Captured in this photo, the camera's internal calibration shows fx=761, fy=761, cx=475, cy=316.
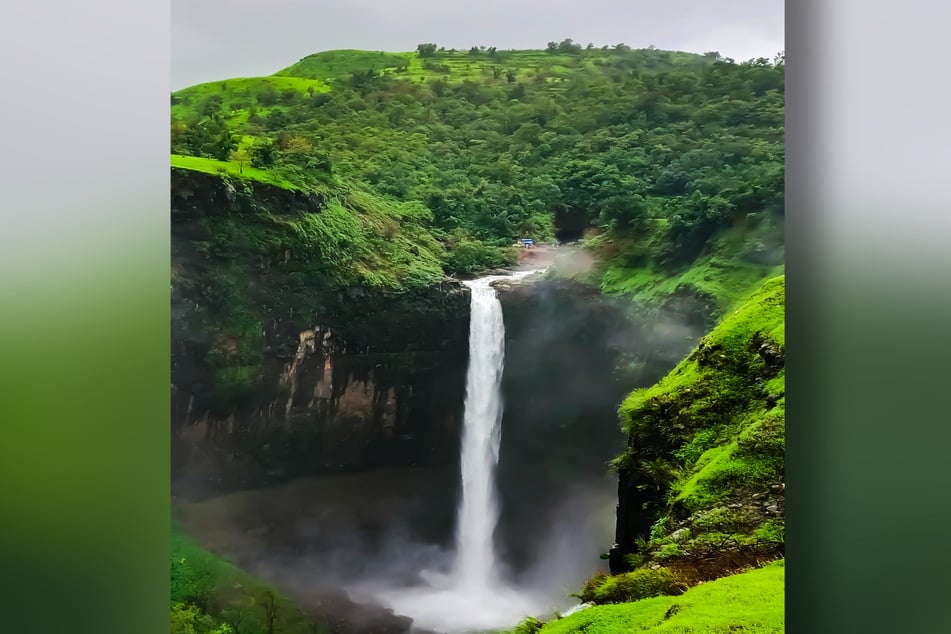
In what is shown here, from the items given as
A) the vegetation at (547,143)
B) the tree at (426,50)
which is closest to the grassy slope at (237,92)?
the vegetation at (547,143)

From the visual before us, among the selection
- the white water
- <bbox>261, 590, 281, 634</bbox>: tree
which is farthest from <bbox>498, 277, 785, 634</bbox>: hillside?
<bbox>261, 590, 281, 634</bbox>: tree

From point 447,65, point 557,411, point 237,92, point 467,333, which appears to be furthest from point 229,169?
point 557,411

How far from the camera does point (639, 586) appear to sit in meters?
2.06

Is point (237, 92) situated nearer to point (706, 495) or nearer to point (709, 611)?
point (706, 495)

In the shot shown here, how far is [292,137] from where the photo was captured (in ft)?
7.39

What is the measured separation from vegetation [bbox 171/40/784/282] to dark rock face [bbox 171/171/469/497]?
18 cm

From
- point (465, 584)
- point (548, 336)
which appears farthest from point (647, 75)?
point (465, 584)

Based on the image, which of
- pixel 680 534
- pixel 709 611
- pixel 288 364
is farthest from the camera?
pixel 288 364

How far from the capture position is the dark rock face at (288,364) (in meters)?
2.16

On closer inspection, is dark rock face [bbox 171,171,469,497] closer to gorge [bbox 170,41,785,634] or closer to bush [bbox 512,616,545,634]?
gorge [bbox 170,41,785,634]

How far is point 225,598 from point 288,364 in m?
0.68
